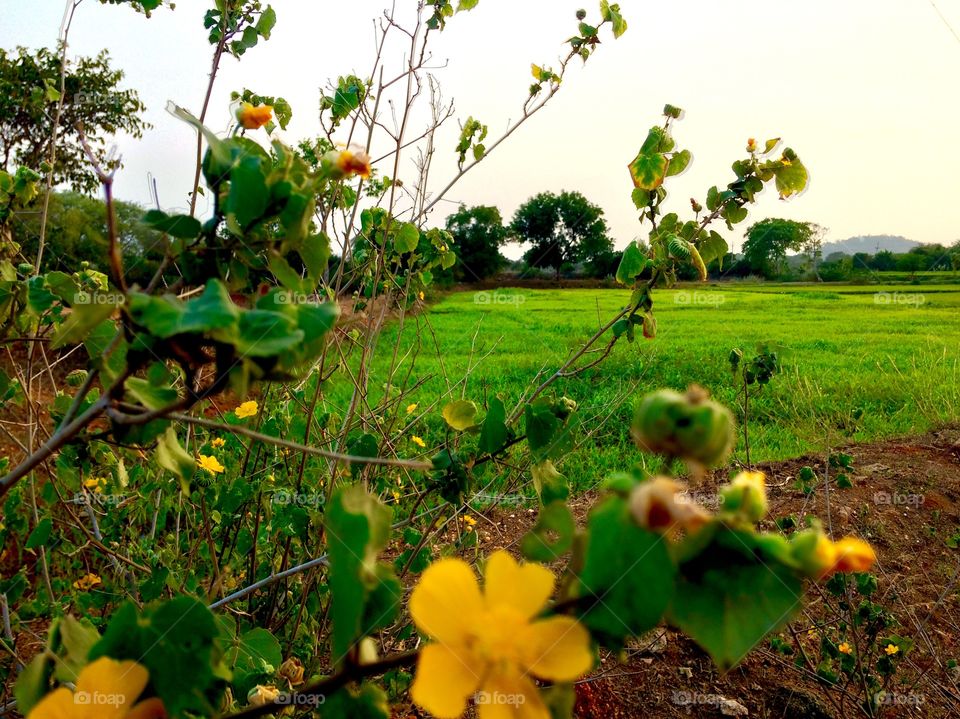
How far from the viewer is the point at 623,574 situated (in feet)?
0.88

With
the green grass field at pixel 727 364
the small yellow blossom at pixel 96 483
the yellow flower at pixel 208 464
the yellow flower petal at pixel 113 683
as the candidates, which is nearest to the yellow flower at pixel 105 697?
the yellow flower petal at pixel 113 683

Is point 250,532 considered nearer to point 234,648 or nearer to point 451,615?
point 234,648

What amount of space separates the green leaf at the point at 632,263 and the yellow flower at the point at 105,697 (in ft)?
3.59

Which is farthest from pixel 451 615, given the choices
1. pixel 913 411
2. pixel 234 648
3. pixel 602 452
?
pixel 913 411

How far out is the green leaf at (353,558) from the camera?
28 cm

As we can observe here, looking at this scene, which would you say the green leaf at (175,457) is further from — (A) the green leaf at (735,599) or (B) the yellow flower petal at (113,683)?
(A) the green leaf at (735,599)

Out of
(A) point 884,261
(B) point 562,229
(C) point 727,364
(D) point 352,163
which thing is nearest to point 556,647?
(D) point 352,163

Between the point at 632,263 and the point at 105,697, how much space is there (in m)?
1.12

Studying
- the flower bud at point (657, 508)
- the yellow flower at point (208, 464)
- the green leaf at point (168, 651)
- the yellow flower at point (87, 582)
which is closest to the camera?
the flower bud at point (657, 508)

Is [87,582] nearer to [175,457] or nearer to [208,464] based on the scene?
[208,464]

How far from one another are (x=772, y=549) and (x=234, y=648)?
0.79 metres

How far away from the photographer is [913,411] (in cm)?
460

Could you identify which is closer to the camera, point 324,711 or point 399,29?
point 324,711

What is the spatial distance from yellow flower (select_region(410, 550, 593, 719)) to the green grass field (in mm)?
1005
